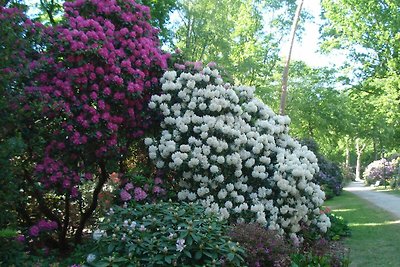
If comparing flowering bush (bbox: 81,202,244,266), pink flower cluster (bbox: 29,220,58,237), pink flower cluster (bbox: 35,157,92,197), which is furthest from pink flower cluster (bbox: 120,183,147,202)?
flowering bush (bbox: 81,202,244,266)

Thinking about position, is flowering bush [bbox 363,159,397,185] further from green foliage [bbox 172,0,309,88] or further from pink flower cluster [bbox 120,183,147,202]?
pink flower cluster [bbox 120,183,147,202]

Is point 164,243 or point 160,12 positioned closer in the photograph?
point 164,243

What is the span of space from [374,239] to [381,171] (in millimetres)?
21279

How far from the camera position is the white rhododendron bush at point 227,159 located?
682 cm

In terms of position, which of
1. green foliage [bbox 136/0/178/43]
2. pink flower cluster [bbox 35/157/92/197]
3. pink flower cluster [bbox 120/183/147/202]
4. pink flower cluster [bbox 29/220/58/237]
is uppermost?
green foliage [bbox 136/0/178/43]

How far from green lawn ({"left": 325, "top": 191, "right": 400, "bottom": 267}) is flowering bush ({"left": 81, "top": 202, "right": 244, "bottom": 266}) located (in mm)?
3120

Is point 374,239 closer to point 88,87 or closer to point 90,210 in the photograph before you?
point 90,210

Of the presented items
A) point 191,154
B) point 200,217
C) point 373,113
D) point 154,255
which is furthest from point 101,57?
point 373,113

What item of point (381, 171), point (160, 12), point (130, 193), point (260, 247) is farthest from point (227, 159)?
point (381, 171)

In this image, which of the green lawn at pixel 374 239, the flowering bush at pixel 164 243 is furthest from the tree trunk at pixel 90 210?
the green lawn at pixel 374 239

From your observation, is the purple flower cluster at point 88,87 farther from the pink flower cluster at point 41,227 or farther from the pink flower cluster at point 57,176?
the pink flower cluster at point 41,227

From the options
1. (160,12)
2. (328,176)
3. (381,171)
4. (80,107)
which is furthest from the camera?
(381,171)

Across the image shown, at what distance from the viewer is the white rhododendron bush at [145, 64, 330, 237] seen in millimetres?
6820

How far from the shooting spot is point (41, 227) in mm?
6430
